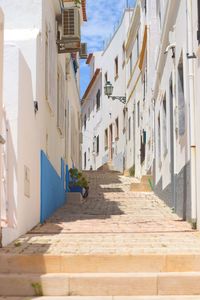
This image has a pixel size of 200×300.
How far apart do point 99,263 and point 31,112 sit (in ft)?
12.2

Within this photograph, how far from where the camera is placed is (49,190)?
12273mm

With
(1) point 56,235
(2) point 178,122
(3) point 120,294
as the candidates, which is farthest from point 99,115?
(3) point 120,294

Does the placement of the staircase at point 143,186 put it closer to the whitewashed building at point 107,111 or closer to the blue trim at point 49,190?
the blue trim at point 49,190

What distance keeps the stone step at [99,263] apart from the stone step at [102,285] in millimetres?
240

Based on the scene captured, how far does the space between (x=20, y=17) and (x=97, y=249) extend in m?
5.32

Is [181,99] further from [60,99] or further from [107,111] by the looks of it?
[107,111]

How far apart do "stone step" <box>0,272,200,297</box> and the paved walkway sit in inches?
25.2

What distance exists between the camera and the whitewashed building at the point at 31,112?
27.0 feet

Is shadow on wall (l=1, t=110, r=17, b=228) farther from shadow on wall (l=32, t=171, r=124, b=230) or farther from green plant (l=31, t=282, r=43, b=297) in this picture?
green plant (l=31, t=282, r=43, b=297)

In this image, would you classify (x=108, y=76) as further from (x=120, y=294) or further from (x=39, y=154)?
(x=120, y=294)

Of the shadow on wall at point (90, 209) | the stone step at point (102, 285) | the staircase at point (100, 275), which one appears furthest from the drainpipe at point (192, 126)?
the stone step at point (102, 285)

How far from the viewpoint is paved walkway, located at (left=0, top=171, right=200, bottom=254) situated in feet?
23.8

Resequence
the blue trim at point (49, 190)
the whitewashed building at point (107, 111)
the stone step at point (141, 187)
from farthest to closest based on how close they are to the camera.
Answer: the whitewashed building at point (107, 111)
the stone step at point (141, 187)
the blue trim at point (49, 190)

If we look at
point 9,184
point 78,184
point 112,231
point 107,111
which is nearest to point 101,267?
point 9,184
